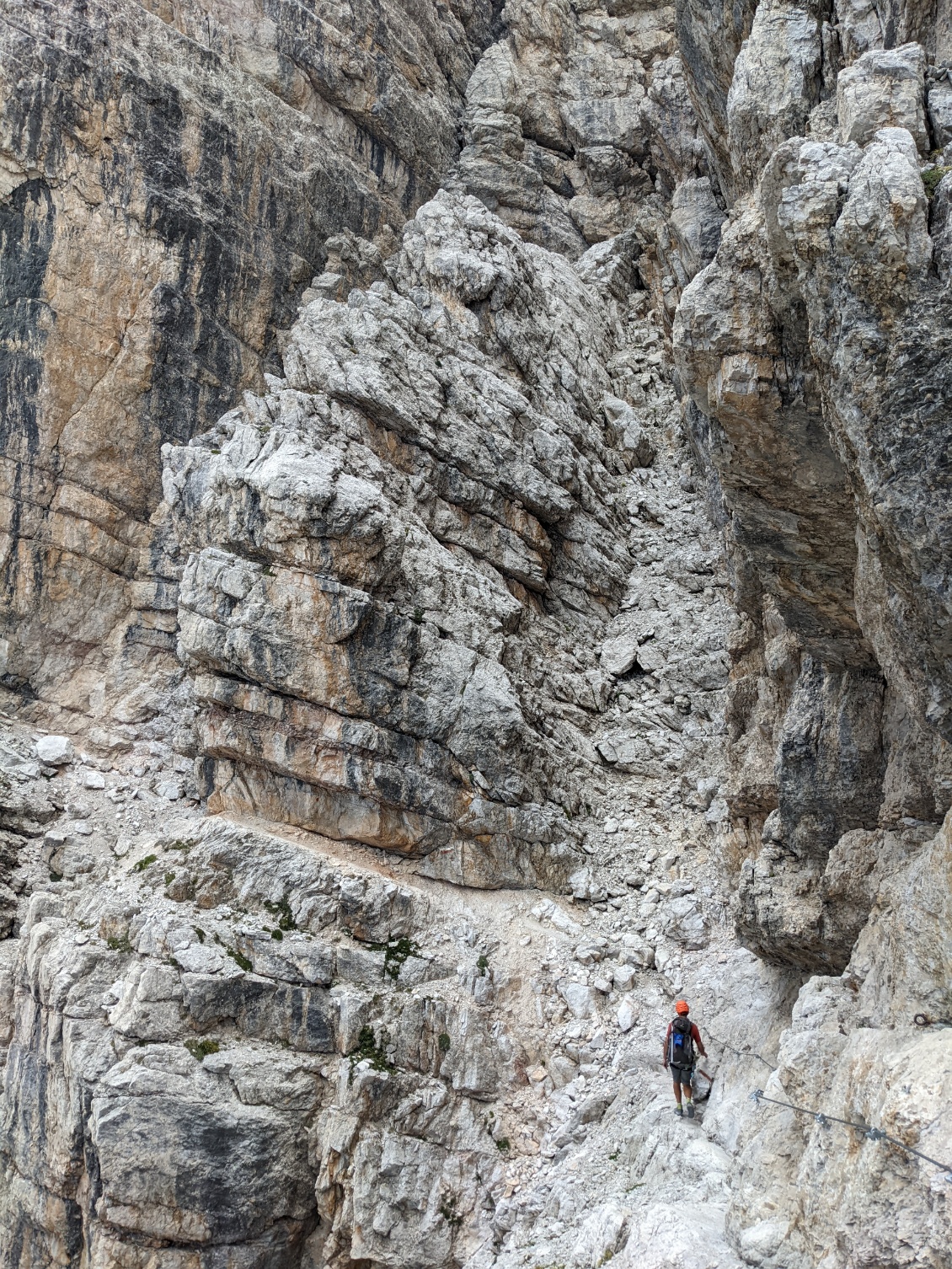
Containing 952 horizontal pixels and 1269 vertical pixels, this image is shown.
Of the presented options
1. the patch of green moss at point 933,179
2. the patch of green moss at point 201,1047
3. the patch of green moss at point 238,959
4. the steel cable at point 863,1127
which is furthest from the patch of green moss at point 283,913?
the patch of green moss at point 933,179

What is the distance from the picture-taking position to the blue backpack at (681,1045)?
15.9 meters

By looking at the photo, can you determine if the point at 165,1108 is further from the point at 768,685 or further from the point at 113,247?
the point at 113,247

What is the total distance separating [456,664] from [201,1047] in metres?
11.7

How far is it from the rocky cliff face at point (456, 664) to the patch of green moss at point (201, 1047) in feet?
0.66

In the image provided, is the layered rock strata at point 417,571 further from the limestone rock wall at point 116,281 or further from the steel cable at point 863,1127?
the steel cable at point 863,1127

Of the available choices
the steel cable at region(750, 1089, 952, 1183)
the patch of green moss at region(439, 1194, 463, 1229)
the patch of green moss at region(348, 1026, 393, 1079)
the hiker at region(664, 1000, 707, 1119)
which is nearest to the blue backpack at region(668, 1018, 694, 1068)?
the hiker at region(664, 1000, 707, 1119)

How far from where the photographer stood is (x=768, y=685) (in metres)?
19.8

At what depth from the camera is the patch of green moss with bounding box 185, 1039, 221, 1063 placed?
20094mm

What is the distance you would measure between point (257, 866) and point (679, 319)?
17.0 m

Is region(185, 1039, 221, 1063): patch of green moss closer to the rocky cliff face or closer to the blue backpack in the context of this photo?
the rocky cliff face

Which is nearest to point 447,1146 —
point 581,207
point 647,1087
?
point 647,1087

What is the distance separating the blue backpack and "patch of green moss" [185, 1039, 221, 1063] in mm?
10168

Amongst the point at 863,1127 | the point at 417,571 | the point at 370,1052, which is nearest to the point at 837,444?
the point at 863,1127

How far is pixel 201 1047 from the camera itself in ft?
66.5
